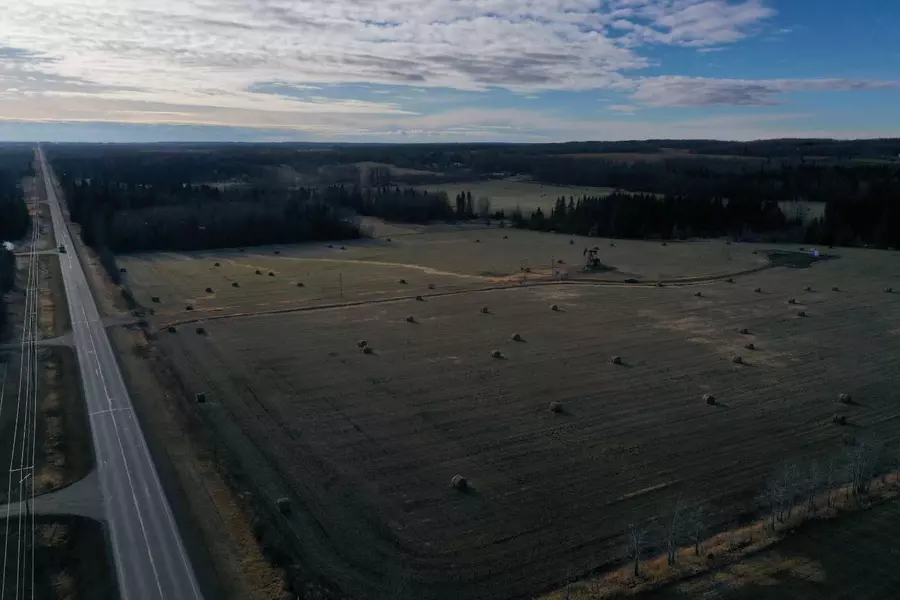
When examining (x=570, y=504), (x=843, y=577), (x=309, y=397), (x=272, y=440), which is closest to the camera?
(x=843, y=577)

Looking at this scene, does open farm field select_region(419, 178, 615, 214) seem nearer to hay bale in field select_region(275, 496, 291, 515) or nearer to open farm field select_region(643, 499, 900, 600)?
hay bale in field select_region(275, 496, 291, 515)

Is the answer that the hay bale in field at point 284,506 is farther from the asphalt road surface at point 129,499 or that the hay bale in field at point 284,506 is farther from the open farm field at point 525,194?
the open farm field at point 525,194

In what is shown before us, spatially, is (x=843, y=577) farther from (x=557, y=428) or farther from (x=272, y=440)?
(x=272, y=440)

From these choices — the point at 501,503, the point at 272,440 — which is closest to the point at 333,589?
the point at 501,503

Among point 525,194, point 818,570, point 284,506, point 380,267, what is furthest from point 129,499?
point 525,194

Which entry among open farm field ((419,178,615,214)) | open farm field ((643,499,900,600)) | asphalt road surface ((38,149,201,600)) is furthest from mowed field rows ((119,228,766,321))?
open farm field ((643,499,900,600))

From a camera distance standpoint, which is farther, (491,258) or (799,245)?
(799,245)

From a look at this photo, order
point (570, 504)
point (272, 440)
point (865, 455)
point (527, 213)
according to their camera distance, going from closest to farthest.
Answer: point (570, 504)
point (865, 455)
point (272, 440)
point (527, 213)
